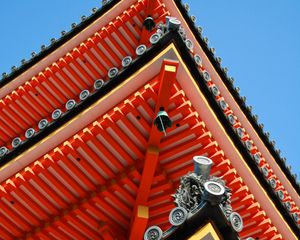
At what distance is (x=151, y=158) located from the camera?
417 inches

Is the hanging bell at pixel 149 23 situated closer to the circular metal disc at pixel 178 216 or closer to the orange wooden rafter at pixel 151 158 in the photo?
the orange wooden rafter at pixel 151 158

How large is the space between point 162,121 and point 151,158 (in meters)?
0.90

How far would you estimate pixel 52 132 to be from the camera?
1088cm

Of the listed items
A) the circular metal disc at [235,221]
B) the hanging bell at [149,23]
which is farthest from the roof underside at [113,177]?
the hanging bell at [149,23]

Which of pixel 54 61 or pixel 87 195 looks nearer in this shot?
pixel 87 195

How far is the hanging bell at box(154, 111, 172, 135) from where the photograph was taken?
10047 millimetres

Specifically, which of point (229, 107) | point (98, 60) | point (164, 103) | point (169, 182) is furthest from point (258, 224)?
point (98, 60)

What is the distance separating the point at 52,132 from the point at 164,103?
223 centimetres

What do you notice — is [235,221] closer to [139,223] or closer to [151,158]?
[139,223]

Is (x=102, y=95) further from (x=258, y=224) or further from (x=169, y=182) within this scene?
(x=258, y=224)

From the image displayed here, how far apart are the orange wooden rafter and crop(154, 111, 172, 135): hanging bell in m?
0.44

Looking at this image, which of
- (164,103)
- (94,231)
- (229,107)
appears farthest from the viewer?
(229,107)

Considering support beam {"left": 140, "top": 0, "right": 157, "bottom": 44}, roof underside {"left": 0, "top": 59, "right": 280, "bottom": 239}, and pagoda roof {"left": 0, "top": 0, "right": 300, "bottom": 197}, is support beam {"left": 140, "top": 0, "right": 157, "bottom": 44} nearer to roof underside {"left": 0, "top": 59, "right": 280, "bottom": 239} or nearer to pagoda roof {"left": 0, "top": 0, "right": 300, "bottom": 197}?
pagoda roof {"left": 0, "top": 0, "right": 300, "bottom": 197}

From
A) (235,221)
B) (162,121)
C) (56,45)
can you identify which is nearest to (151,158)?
(162,121)
